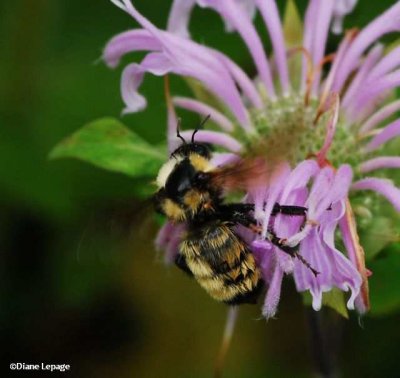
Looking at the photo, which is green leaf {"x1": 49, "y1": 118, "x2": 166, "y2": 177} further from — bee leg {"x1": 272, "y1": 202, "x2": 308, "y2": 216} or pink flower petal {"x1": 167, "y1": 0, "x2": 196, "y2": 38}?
bee leg {"x1": 272, "y1": 202, "x2": 308, "y2": 216}

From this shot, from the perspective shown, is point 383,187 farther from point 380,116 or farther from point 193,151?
point 193,151

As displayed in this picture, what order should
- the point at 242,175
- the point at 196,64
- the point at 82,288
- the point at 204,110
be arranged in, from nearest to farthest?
the point at 242,175 < the point at 196,64 < the point at 204,110 < the point at 82,288


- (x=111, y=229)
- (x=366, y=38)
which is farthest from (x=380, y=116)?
(x=111, y=229)

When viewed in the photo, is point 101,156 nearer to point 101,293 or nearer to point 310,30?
point 310,30

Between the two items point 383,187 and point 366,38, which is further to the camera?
point 366,38

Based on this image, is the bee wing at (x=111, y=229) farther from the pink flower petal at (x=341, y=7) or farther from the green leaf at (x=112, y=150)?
the pink flower petal at (x=341, y=7)

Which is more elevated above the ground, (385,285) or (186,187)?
(186,187)
